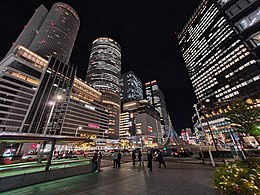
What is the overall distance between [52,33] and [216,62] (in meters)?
147

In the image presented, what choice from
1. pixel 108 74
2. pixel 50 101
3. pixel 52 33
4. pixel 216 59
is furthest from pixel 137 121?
pixel 52 33

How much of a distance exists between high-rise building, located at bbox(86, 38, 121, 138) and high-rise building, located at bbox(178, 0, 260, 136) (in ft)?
257

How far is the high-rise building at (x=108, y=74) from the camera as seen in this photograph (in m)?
118

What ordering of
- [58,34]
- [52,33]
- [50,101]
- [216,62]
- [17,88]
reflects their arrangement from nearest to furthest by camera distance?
[17,88], [50,101], [216,62], [52,33], [58,34]

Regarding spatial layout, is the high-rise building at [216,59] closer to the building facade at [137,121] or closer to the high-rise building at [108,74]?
the building facade at [137,121]

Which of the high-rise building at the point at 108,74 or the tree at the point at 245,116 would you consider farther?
the high-rise building at the point at 108,74

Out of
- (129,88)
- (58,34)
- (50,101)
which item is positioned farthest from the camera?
(129,88)

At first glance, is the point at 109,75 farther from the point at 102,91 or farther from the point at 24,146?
the point at 24,146

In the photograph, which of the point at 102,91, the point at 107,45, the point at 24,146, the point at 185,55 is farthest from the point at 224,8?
the point at 107,45

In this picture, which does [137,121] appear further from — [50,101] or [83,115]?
[50,101]

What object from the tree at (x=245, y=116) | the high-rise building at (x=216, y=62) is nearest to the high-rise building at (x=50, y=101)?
the tree at (x=245, y=116)

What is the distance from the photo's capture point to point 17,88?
5753 centimetres

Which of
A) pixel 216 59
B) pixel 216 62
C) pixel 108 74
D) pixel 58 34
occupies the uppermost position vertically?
pixel 58 34

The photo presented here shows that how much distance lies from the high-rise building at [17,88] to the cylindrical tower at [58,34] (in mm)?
36477
